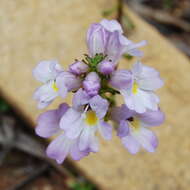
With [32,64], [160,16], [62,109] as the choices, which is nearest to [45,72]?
[62,109]

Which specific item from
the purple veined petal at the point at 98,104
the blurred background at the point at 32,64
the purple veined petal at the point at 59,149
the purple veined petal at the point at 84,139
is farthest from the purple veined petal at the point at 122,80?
the blurred background at the point at 32,64

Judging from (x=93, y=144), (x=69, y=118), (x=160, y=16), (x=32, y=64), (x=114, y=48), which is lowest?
(x=160, y=16)

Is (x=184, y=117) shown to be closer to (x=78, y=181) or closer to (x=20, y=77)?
(x=78, y=181)

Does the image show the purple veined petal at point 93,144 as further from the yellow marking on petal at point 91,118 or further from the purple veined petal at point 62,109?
the purple veined petal at point 62,109

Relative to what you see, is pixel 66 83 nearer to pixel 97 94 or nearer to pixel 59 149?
pixel 97 94

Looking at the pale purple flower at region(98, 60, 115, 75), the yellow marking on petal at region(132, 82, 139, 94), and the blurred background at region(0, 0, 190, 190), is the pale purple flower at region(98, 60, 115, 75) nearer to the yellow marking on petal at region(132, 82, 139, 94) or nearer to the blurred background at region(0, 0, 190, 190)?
the yellow marking on petal at region(132, 82, 139, 94)

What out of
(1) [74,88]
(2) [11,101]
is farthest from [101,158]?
(1) [74,88]
